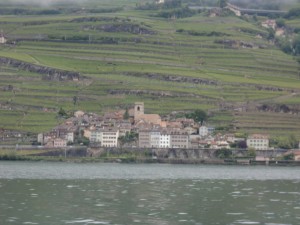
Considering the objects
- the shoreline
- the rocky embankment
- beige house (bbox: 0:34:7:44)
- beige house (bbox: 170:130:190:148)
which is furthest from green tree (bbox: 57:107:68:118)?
beige house (bbox: 0:34:7:44)

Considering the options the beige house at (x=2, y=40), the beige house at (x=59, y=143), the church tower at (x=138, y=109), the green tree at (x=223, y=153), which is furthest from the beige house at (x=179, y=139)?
the beige house at (x=2, y=40)

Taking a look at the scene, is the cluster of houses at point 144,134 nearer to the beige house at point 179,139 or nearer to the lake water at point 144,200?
the beige house at point 179,139

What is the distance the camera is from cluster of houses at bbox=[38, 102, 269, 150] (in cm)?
12544

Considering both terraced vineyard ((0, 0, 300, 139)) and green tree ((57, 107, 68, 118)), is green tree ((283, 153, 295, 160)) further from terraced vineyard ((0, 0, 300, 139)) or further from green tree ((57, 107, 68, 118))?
green tree ((57, 107, 68, 118))

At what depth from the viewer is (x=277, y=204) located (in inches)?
2247

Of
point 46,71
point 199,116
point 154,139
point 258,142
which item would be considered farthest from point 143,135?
point 46,71

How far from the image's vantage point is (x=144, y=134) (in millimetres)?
128750

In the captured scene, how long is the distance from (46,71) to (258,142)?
39740 millimetres

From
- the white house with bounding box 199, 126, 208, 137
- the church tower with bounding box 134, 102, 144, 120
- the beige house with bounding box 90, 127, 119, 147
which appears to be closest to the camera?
the beige house with bounding box 90, 127, 119, 147

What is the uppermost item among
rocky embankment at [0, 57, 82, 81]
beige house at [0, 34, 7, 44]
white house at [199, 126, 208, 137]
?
beige house at [0, 34, 7, 44]

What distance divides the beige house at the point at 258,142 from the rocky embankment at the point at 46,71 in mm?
32550

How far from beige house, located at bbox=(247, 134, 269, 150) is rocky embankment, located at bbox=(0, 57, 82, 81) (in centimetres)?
3255

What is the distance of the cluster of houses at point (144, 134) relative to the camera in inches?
4938

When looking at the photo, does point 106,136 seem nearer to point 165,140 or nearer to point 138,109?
point 165,140
